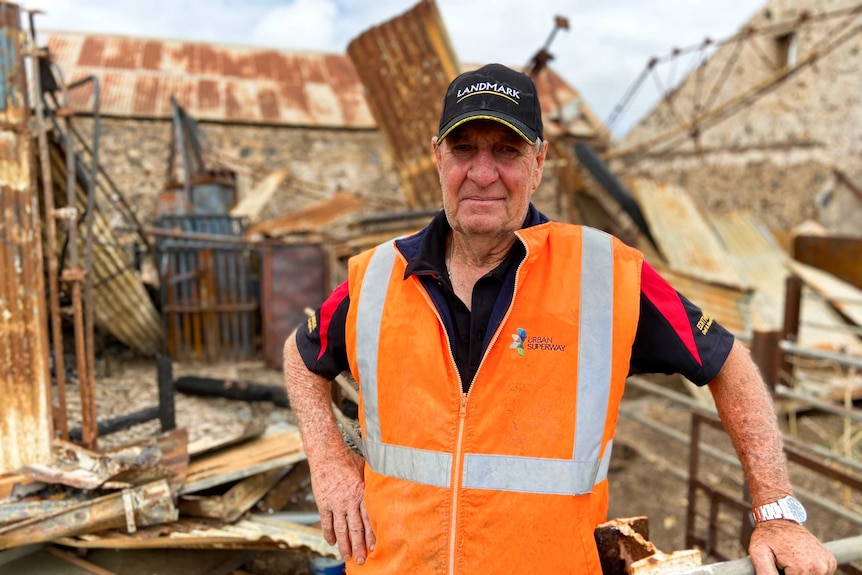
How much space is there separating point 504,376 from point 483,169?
0.66m

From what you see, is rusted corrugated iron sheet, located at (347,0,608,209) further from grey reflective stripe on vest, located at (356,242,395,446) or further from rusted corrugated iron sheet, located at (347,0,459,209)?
grey reflective stripe on vest, located at (356,242,395,446)

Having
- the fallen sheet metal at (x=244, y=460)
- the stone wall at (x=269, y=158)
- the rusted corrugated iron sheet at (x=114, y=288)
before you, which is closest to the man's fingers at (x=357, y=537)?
the fallen sheet metal at (x=244, y=460)

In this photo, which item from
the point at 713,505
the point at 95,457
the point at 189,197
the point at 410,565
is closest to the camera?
the point at 410,565

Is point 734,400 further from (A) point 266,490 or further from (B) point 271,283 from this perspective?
(B) point 271,283

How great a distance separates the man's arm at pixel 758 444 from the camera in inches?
59.9

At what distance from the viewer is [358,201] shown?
12.1m

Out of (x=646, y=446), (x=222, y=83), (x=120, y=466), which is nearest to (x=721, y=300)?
(x=646, y=446)

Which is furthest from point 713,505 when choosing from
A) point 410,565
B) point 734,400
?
point 410,565

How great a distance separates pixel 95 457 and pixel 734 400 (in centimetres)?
331

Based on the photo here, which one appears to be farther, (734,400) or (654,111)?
(654,111)

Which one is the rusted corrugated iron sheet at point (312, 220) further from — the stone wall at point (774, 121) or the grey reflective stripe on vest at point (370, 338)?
the grey reflective stripe on vest at point (370, 338)

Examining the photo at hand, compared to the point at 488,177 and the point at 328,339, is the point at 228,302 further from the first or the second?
the point at 488,177

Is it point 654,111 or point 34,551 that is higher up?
point 654,111

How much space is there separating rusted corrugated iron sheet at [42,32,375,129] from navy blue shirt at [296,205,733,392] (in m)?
16.0
